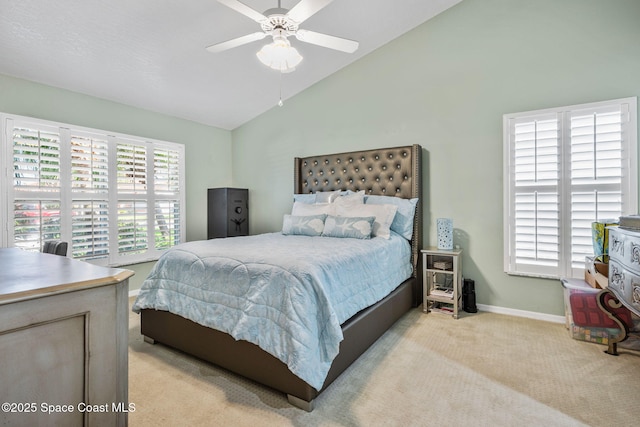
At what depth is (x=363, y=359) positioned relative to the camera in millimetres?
2129

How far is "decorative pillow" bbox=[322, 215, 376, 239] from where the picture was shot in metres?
2.84

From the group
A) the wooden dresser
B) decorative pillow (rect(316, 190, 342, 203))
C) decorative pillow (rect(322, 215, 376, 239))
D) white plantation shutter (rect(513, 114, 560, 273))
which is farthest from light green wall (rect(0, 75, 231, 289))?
white plantation shutter (rect(513, 114, 560, 273))

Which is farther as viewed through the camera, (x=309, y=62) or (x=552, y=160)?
(x=309, y=62)

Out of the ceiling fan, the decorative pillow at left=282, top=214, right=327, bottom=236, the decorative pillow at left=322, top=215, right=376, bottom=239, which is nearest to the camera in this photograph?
the ceiling fan

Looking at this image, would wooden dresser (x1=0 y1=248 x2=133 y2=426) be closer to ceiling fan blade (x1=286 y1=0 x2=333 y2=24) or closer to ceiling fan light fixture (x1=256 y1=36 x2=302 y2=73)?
ceiling fan blade (x1=286 y1=0 x2=333 y2=24)

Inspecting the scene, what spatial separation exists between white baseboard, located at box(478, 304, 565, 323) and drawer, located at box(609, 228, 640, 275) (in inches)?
52.4

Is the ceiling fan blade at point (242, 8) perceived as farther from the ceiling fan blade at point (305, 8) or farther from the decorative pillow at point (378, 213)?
the decorative pillow at point (378, 213)

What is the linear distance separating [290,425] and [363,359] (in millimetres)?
784

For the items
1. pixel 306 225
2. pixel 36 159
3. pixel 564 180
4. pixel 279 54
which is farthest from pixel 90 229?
pixel 564 180

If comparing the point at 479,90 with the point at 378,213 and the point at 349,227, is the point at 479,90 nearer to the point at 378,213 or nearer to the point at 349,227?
the point at 378,213

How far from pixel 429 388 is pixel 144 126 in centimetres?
411

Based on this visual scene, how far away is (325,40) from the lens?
224 cm

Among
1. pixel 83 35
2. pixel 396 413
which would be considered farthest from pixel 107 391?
pixel 83 35

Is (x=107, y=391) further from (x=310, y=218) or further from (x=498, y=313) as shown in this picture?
(x=498, y=313)
